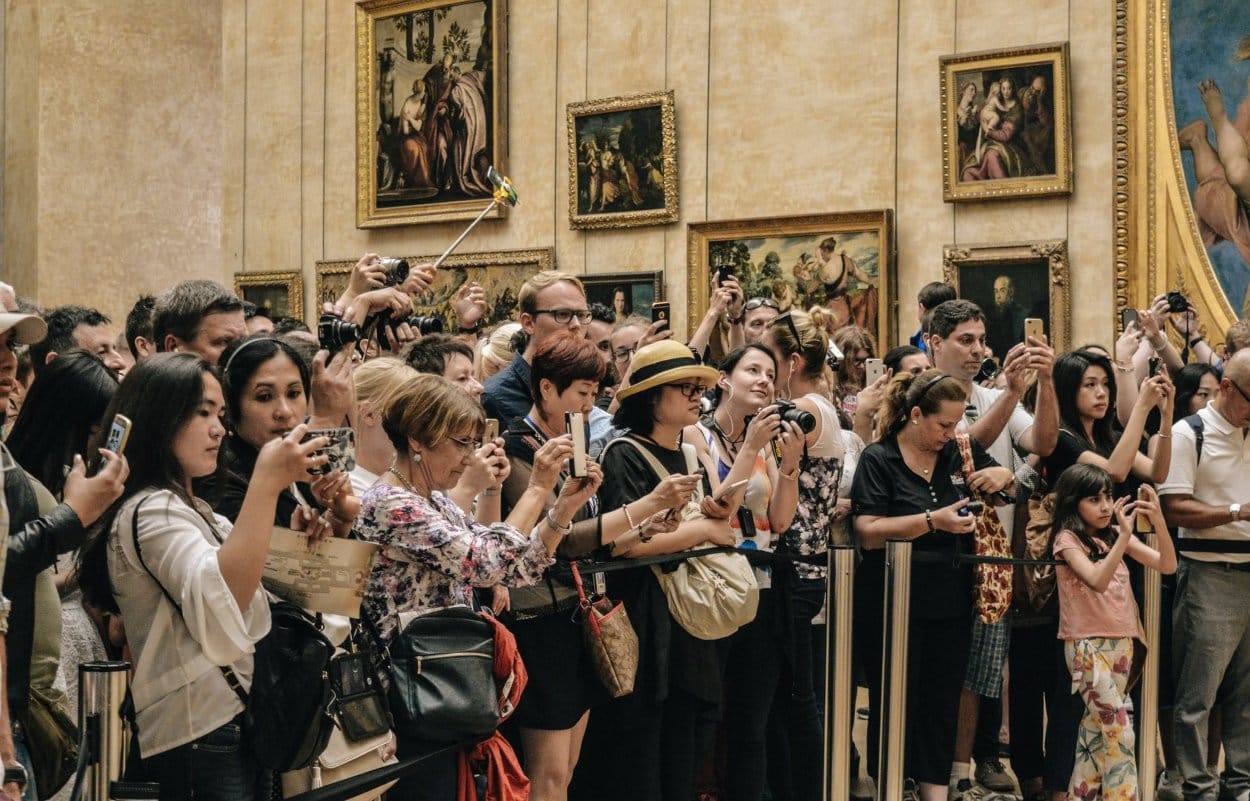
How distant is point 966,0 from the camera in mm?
11016

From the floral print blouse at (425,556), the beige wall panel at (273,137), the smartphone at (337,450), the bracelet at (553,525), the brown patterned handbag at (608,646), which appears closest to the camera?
the smartphone at (337,450)

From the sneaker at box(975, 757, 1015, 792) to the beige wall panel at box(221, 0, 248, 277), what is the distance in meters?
10.4

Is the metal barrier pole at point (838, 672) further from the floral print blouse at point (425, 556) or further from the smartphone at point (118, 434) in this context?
the smartphone at point (118, 434)

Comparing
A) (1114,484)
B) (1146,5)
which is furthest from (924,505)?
(1146,5)

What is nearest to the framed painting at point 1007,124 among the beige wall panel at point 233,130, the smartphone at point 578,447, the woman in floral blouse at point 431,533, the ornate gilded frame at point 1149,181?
the ornate gilded frame at point 1149,181

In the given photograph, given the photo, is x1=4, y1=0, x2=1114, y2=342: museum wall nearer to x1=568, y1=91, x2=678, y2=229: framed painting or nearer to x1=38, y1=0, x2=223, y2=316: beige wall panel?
x1=38, y1=0, x2=223, y2=316: beige wall panel

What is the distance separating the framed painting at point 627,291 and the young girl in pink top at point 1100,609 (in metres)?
6.10

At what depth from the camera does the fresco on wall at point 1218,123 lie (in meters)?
10.2

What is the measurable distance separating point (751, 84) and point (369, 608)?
8.67m

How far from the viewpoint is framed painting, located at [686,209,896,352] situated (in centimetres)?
1127

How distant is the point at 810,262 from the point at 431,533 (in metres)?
7.93

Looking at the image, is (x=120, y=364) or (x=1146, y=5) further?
(x=1146, y=5)

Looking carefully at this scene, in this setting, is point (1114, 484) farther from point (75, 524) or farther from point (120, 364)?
point (75, 524)

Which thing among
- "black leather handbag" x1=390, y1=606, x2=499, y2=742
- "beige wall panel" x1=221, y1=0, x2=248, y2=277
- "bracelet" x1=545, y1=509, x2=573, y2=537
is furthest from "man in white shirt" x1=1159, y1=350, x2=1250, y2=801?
"beige wall panel" x1=221, y1=0, x2=248, y2=277
